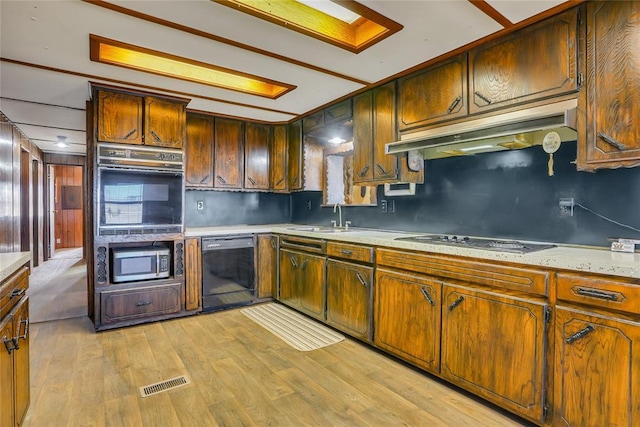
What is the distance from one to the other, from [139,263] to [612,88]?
13.1 ft

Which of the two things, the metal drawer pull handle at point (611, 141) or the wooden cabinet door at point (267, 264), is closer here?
the metal drawer pull handle at point (611, 141)

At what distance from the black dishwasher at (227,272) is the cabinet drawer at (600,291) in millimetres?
3231

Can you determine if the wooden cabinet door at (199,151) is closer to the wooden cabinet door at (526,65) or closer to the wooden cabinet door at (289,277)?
the wooden cabinet door at (289,277)

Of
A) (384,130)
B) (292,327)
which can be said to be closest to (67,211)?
(292,327)

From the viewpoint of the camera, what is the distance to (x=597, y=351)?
162 centimetres

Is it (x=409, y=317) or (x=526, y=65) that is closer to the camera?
(x=526, y=65)

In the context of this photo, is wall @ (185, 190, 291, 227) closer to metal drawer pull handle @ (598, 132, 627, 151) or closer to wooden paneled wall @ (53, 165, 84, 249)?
metal drawer pull handle @ (598, 132, 627, 151)

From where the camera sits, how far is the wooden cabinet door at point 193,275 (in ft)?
12.3

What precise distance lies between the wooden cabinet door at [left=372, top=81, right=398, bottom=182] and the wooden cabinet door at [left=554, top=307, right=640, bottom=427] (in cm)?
176

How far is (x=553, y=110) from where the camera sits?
2.00m

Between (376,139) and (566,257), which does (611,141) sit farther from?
(376,139)

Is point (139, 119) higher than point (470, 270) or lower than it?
higher

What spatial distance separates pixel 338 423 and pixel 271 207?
3585 millimetres

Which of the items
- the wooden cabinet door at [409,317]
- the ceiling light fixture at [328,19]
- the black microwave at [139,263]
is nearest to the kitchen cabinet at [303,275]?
the wooden cabinet door at [409,317]
